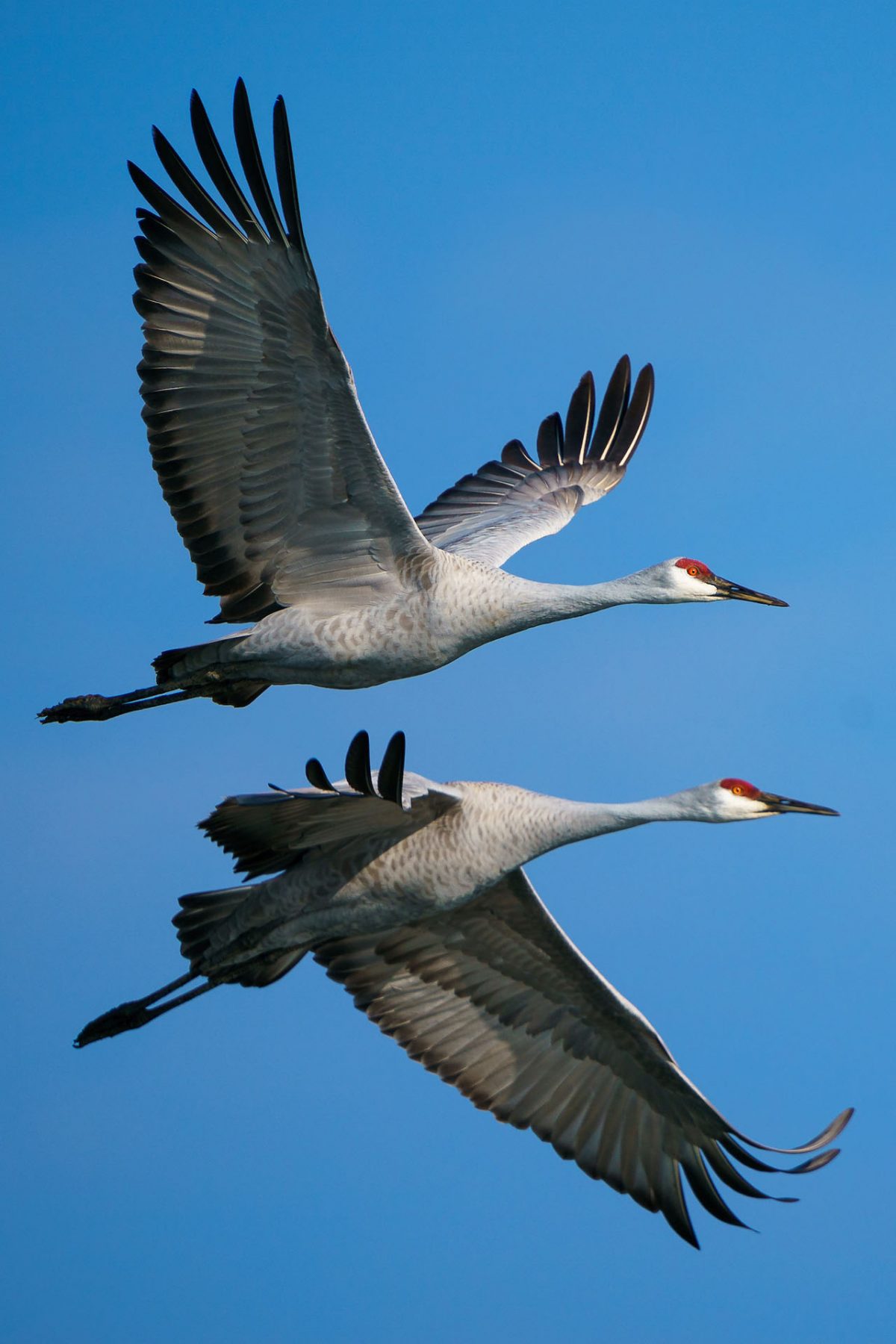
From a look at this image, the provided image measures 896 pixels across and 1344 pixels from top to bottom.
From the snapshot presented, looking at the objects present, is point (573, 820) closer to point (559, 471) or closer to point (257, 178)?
point (257, 178)

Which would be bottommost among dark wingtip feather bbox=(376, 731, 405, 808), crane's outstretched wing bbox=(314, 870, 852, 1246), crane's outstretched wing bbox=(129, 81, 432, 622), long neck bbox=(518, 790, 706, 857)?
crane's outstretched wing bbox=(314, 870, 852, 1246)

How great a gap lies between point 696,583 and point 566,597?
888 mm

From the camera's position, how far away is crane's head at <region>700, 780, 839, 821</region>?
471 inches

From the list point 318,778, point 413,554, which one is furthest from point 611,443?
point 318,778

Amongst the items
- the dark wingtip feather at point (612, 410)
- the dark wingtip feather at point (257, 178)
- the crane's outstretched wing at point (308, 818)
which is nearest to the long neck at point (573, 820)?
the crane's outstretched wing at point (308, 818)

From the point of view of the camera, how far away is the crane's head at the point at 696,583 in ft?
41.2

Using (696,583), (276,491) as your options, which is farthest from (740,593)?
(276,491)

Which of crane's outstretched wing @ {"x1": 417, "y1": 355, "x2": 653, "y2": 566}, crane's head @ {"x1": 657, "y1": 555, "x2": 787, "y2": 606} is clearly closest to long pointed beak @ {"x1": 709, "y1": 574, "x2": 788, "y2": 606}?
crane's head @ {"x1": 657, "y1": 555, "x2": 787, "y2": 606}

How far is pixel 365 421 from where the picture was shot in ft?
37.1

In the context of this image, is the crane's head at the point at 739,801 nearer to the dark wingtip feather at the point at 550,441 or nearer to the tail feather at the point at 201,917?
the tail feather at the point at 201,917

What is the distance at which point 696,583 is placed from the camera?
41.3 feet

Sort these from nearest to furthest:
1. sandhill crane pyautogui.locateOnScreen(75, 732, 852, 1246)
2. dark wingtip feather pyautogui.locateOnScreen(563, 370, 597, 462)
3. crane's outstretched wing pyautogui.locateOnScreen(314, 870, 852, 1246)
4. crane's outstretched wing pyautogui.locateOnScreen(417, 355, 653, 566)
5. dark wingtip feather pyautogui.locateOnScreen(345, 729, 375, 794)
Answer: dark wingtip feather pyautogui.locateOnScreen(345, 729, 375, 794) < sandhill crane pyautogui.locateOnScreen(75, 732, 852, 1246) < crane's outstretched wing pyautogui.locateOnScreen(314, 870, 852, 1246) < crane's outstretched wing pyautogui.locateOnScreen(417, 355, 653, 566) < dark wingtip feather pyautogui.locateOnScreen(563, 370, 597, 462)

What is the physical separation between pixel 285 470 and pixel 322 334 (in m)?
1.00

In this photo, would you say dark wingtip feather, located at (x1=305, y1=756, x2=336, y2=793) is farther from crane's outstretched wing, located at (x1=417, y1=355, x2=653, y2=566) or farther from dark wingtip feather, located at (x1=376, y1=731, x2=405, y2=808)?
crane's outstretched wing, located at (x1=417, y1=355, x2=653, y2=566)
